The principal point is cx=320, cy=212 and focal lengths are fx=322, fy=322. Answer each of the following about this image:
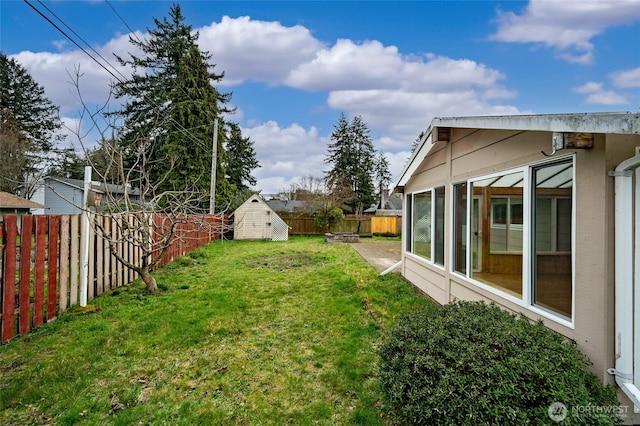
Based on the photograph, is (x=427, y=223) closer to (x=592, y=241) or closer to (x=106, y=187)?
(x=592, y=241)

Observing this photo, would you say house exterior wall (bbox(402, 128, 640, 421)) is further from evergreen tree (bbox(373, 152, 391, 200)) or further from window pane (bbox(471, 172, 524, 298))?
evergreen tree (bbox(373, 152, 391, 200))

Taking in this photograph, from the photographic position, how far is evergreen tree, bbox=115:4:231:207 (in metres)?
19.0

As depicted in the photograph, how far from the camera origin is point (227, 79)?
928 inches

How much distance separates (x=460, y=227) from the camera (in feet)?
15.5

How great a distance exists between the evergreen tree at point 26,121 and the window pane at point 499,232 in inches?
1030

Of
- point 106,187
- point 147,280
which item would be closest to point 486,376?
point 106,187

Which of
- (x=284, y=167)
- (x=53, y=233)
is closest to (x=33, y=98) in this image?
(x=284, y=167)

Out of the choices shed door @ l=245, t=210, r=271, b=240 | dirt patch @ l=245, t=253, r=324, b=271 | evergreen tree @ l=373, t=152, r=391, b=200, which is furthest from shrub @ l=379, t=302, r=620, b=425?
evergreen tree @ l=373, t=152, r=391, b=200

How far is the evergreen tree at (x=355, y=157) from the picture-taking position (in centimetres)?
3447

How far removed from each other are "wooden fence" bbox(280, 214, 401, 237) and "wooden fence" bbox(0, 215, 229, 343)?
15.4 meters

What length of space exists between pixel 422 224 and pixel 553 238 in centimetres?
382

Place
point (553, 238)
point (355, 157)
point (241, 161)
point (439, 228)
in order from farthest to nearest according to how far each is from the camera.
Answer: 1. point (355, 157)
2. point (241, 161)
3. point (439, 228)
4. point (553, 238)

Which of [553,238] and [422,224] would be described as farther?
[422,224]
